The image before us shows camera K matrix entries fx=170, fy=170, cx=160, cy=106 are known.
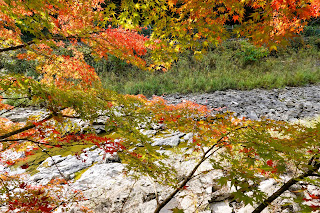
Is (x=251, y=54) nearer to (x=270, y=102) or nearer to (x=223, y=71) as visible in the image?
(x=223, y=71)

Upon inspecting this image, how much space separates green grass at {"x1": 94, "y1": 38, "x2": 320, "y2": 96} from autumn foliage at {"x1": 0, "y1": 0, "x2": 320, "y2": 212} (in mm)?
4563

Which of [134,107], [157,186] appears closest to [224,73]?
[157,186]

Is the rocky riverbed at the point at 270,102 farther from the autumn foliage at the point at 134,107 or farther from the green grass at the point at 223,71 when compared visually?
the autumn foliage at the point at 134,107

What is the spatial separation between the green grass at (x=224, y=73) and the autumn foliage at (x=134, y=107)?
180 inches

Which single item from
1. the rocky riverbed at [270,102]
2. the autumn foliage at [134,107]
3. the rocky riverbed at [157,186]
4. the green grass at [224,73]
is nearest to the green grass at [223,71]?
the green grass at [224,73]

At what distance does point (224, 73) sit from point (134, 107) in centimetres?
857

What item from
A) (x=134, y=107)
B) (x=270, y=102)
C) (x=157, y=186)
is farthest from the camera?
(x=270, y=102)

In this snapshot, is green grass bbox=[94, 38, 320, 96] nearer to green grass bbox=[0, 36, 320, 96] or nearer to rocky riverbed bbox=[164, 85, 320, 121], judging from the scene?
green grass bbox=[0, 36, 320, 96]

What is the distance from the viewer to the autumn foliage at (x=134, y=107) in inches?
53.5

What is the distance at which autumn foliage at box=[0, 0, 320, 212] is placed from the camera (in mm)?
1359

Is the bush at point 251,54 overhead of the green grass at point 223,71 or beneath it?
overhead

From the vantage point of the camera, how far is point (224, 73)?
31.3ft

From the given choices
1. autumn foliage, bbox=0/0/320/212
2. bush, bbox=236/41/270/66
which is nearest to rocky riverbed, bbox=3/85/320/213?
autumn foliage, bbox=0/0/320/212

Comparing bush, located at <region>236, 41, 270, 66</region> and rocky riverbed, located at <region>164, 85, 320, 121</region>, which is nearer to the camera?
rocky riverbed, located at <region>164, 85, 320, 121</region>
